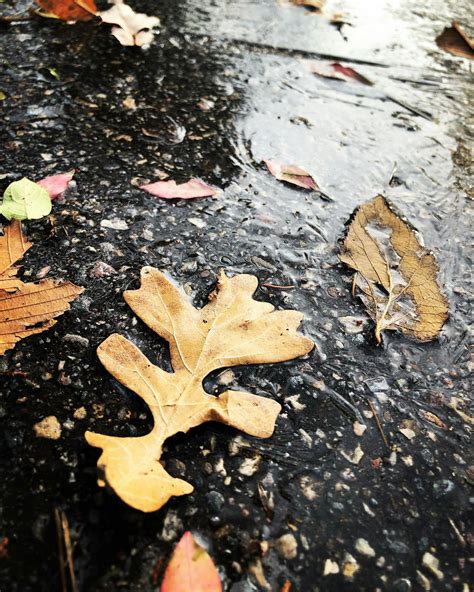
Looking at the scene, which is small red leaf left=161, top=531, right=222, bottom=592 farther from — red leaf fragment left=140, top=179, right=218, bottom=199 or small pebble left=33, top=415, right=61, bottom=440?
red leaf fragment left=140, top=179, right=218, bottom=199

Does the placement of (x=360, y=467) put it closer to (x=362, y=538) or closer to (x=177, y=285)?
(x=362, y=538)

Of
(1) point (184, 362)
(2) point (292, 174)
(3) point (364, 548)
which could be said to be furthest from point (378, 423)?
(2) point (292, 174)

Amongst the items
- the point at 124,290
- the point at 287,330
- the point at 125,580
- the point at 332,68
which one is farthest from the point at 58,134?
the point at 125,580

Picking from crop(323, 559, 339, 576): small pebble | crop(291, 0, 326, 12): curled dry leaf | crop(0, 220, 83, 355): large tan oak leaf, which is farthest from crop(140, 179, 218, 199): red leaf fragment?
crop(291, 0, 326, 12): curled dry leaf

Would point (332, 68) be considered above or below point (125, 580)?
above

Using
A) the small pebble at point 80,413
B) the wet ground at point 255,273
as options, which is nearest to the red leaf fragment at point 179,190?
the wet ground at point 255,273

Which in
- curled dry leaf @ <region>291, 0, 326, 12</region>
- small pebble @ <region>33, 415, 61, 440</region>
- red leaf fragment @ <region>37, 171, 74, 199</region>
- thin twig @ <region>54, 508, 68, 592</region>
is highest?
curled dry leaf @ <region>291, 0, 326, 12</region>

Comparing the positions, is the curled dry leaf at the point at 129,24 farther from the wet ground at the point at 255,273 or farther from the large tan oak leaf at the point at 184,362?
the large tan oak leaf at the point at 184,362
